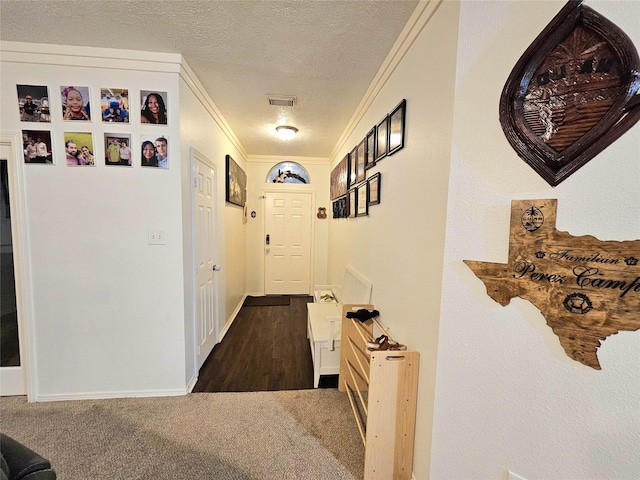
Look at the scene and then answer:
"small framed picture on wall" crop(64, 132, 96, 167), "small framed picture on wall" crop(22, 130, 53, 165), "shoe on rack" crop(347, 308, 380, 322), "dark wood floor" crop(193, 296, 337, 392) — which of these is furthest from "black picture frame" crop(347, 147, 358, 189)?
"small framed picture on wall" crop(22, 130, 53, 165)

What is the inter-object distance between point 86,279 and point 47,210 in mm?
545

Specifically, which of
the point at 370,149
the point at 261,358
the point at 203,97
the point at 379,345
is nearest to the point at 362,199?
the point at 370,149

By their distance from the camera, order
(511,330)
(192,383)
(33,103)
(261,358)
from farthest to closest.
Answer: (261,358) < (192,383) < (33,103) < (511,330)

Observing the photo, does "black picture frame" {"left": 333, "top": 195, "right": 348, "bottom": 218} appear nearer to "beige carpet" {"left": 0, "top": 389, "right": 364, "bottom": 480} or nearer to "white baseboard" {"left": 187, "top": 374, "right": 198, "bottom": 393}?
"beige carpet" {"left": 0, "top": 389, "right": 364, "bottom": 480}

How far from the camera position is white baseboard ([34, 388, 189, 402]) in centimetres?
187

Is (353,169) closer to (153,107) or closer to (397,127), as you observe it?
(397,127)

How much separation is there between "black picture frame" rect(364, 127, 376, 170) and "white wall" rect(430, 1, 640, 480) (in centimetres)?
99

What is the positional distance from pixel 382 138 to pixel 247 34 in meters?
1.07

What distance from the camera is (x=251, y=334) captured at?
123 inches

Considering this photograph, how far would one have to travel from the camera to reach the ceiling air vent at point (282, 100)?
7.65ft

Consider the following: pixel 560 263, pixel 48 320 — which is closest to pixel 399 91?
pixel 560 263

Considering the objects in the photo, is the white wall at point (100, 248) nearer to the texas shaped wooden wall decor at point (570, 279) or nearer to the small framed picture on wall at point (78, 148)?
the small framed picture on wall at point (78, 148)

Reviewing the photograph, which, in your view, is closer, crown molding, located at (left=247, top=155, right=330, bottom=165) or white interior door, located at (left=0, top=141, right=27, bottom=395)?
white interior door, located at (left=0, top=141, right=27, bottom=395)

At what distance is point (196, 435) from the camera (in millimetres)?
1609
